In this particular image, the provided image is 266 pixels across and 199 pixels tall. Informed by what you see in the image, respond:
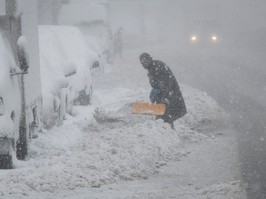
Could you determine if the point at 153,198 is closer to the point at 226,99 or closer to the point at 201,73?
the point at 226,99

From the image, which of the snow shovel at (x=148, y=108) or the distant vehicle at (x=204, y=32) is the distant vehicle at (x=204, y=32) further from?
the snow shovel at (x=148, y=108)

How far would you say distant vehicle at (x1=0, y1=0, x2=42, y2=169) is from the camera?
21.9 ft

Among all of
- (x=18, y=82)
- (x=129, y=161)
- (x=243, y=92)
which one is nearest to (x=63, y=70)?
(x=18, y=82)

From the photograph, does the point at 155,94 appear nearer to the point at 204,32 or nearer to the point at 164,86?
the point at 164,86

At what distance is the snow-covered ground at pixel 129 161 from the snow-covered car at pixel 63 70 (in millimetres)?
352

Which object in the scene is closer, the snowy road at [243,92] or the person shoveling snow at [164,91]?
the snowy road at [243,92]

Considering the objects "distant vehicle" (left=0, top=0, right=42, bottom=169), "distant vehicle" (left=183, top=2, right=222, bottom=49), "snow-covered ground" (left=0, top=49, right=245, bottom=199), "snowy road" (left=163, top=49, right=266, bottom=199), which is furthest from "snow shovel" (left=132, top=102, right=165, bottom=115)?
"distant vehicle" (left=183, top=2, right=222, bottom=49)

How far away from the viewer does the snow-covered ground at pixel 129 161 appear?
6285 mm

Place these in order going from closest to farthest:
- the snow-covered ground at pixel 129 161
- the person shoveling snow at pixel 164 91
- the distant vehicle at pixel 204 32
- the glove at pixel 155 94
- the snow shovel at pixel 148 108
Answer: the snow-covered ground at pixel 129 161 → the snow shovel at pixel 148 108 → the person shoveling snow at pixel 164 91 → the glove at pixel 155 94 → the distant vehicle at pixel 204 32

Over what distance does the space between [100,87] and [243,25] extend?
1754 inches

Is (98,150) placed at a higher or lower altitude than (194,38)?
higher

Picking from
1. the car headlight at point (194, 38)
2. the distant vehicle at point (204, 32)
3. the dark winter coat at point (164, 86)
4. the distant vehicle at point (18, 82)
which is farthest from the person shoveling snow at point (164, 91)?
the car headlight at point (194, 38)

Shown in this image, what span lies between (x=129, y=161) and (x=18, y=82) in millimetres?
1814

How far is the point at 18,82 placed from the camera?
7500 millimetres
